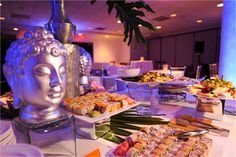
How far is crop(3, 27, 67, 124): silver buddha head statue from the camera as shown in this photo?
0.42 meters

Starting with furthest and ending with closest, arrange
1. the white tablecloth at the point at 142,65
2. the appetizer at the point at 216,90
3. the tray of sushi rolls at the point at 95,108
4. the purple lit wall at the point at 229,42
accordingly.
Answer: the white tablecloth at the point at 142,65 → the purple lit wall at the point at 229,42 → the appetizer at the point at 216,90 → the tray of sushi rolls at the point at 95,108

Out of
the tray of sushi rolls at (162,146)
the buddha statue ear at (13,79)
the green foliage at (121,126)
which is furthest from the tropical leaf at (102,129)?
the buddha statue ear at (13,79)

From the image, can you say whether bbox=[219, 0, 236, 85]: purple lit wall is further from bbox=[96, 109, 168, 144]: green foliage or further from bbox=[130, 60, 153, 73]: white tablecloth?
bbox=[130, 60, 153, 73]: white tablecloth

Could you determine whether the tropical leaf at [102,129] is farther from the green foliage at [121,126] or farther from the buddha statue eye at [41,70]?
the buddha statue eye at [41,70]

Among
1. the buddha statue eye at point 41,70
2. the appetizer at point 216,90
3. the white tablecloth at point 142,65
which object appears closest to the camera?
the buddha statue eye at point 41,70

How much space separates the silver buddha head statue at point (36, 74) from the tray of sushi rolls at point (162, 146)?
0.22 meters

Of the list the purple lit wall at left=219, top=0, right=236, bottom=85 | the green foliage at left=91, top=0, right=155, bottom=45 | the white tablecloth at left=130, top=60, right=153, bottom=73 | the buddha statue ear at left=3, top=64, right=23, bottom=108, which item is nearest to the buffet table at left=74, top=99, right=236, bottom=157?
the buddha statue ear at left=3, top=64, right=23, bottom=108

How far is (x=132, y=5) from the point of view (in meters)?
0.82

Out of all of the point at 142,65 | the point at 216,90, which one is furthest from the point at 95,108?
the point at 142,65

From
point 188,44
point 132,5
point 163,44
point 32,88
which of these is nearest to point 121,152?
point 32,88

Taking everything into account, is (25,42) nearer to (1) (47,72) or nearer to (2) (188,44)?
(1) (47,72)

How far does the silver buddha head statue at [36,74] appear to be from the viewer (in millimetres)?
420

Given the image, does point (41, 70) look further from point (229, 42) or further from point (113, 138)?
point (229, 42)

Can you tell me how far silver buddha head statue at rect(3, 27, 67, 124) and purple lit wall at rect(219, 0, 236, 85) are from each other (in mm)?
1343
